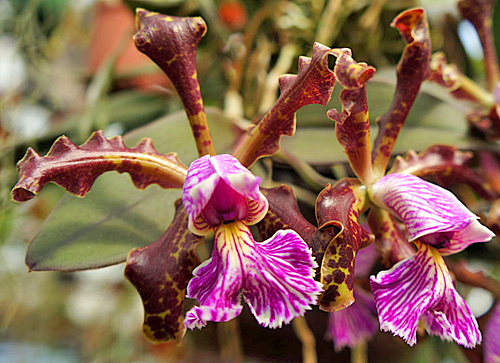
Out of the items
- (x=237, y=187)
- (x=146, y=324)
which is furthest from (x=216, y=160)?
(x=146, y=324)

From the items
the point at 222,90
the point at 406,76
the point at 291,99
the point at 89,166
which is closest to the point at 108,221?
the point at 89,166

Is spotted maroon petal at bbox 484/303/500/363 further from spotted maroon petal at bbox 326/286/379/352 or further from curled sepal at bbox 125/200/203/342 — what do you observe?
curled sepal at bbox 125/200/203/342

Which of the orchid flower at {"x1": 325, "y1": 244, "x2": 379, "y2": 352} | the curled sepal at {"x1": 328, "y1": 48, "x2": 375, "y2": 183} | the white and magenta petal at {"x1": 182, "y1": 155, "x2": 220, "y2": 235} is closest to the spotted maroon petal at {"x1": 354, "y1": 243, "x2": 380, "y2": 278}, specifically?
the orchid flower at {"x1": 325, "y1": 244, "x2": 379, "y2": 352}

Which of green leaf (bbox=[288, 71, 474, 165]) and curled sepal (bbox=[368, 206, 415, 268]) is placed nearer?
curled sepal (bbox=[368, 206, 415, 268])

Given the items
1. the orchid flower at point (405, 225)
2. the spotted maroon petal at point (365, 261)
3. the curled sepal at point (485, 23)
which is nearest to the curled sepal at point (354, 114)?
the orchid flower at point (405, 225)

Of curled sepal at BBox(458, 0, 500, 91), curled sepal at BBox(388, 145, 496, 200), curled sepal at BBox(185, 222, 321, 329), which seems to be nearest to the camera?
curled sepal at BBox(185, 222, 321, 329)

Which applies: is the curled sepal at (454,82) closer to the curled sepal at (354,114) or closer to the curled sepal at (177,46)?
the curled sepal at (354,114)

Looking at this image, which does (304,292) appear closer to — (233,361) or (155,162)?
(155,162)
